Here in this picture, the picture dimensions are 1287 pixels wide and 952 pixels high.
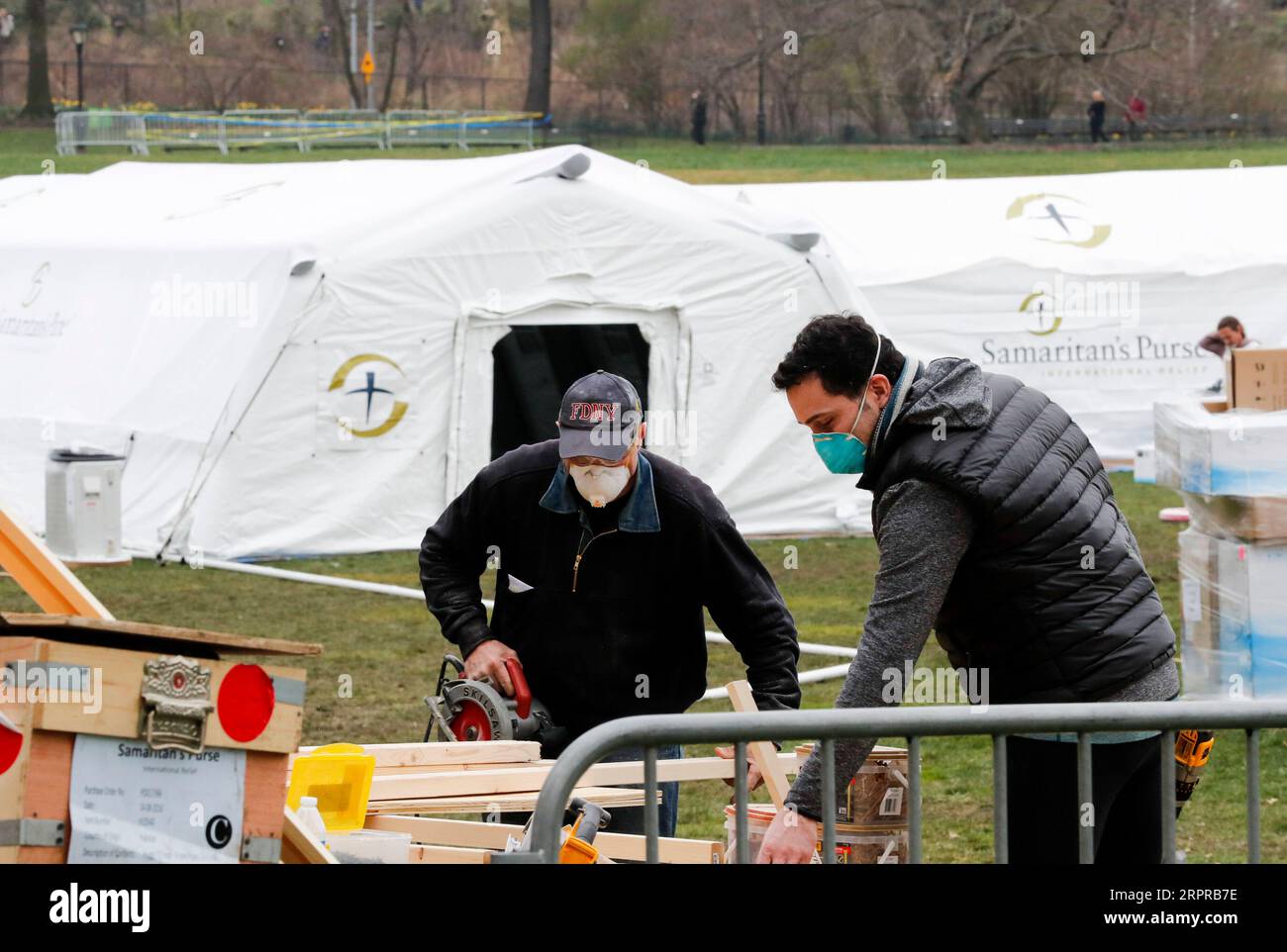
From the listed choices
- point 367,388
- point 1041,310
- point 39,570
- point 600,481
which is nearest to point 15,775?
point 39,570

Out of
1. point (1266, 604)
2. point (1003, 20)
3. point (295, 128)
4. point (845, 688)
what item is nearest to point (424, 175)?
point (1266, 604)

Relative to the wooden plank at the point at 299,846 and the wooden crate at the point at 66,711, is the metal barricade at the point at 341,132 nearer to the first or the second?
the wooden plank at the point at 299,846

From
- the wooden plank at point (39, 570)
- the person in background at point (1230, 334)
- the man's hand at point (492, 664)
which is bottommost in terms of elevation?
the man's hand at point (492, 664)

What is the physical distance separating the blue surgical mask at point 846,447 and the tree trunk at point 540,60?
52.1 metres

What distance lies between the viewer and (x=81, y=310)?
16328 mm

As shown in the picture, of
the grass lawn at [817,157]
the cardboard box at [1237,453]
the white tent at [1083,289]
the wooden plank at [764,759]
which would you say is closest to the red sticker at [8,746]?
the wooden plank at [764,759]

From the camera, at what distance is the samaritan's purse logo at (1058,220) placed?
20969 millimetres

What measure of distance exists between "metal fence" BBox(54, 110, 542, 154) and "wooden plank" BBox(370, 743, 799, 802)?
4214cm

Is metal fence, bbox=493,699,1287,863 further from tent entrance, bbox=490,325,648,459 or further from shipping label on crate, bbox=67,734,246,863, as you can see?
tent entrance, bbox=490,325,648,459

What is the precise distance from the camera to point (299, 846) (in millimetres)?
3836

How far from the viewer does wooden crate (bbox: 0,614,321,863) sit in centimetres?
339

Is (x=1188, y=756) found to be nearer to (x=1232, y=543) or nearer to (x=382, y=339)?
(x=1232, y=543)

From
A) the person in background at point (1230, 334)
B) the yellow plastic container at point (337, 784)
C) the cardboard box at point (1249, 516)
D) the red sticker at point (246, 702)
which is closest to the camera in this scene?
the red sticker at point (246, 702)

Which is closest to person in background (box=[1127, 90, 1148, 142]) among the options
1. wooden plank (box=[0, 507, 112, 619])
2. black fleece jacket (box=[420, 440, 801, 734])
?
black fleece jacket (box=[420, 440, 801, 734])
